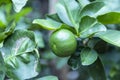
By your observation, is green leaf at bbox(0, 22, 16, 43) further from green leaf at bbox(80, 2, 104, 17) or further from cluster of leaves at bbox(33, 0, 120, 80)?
green leaf at bbox(80, 2, 104, 17)

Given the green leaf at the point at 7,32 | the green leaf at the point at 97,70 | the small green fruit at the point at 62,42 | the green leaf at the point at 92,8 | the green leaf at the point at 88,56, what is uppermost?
the green leaf at the point at 7,32

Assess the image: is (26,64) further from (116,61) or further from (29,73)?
(116,61)

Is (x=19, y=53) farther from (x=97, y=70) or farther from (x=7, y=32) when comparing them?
(x=97, y=70)

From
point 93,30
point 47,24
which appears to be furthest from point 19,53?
point 93,30

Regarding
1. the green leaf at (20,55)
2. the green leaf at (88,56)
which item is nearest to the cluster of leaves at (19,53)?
the green leaf at (20,55)

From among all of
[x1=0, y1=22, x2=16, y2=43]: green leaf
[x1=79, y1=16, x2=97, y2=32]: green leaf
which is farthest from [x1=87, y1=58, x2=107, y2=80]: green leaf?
[x1=0, y1=22, x2=16, y2=43]: green leaf

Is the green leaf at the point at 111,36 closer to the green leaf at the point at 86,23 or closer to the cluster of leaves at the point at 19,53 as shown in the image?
the green leaf at the point at 86,23

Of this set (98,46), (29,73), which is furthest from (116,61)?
(29,73)
